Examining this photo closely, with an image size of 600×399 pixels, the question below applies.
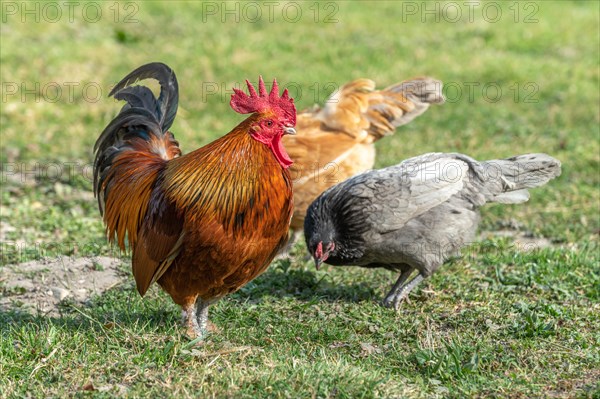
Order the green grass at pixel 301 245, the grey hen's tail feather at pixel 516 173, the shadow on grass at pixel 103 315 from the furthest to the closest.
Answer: the grey hen's tail feather at pixel 516 173
the shadow on grass at pixel 103 315
the green grass at pixel 301 245

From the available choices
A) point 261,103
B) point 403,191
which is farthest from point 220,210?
point 403,191

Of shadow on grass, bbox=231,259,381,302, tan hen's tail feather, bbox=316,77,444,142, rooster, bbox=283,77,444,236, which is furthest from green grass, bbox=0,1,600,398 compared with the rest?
tan hen's tail feather, bbox=316,77,444,142

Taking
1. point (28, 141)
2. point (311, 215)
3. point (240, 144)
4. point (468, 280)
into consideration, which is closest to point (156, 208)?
point (240, 144)

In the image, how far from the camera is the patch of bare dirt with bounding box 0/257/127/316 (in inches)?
216

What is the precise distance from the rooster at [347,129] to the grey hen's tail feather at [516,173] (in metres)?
1.45

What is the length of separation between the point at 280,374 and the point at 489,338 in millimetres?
1472

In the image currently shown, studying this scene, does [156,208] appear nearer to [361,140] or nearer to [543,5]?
[361,140]

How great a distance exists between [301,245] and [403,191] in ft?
6.12

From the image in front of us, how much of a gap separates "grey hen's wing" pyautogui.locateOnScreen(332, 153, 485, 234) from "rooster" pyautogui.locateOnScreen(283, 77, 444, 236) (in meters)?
1.01

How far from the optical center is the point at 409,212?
5.38 metres

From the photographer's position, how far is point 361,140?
6.95m

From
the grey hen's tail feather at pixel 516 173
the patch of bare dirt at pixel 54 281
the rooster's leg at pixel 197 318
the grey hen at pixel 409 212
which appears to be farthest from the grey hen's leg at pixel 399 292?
the patch of bare dirt at pixel 54 281

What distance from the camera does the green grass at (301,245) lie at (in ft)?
13.9

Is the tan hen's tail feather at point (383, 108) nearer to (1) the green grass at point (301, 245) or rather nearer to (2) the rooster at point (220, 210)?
(1) the green grass at point (301, 245)
